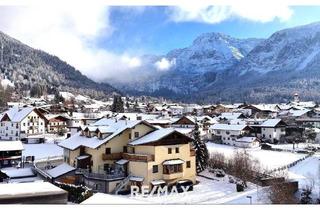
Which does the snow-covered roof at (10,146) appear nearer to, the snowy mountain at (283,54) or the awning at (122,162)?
the awning at (122,162)

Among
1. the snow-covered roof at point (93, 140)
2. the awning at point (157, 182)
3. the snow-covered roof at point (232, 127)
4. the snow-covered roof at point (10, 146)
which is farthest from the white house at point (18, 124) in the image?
the snow-covered roof at point (232, 127)

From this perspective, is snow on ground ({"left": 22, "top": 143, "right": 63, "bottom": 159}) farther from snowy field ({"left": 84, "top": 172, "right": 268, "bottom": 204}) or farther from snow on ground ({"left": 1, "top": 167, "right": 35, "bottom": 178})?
snowy field ({"left": 84, "top": 172, "right": 268, "bottom": 204})

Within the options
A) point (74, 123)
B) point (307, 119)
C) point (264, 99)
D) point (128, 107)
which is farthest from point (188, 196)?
point (264, 99)

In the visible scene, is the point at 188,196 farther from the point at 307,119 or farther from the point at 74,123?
the point at 307,119

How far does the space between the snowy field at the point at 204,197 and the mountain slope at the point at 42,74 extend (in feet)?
102

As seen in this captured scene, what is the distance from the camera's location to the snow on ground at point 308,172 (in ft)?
35.4

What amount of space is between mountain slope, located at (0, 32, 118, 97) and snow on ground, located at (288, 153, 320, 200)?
29.2 meters

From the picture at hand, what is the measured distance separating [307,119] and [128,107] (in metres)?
17.5

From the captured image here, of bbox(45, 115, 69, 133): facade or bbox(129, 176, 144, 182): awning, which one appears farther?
bbox(45, 115, 69, 133): facade

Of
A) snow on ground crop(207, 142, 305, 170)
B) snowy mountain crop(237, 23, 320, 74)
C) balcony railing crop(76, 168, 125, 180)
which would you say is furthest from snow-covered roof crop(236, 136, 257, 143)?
snowy mountain crop(237, 23, 320, 74)

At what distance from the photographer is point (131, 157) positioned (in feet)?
37.4

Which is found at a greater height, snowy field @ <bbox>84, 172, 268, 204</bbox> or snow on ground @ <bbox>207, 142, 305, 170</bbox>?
snow on ground @ <bbox>207, 142, 305, 170</bbox>

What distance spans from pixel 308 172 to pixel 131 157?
5645 mm

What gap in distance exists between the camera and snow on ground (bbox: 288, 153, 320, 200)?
1080cm
